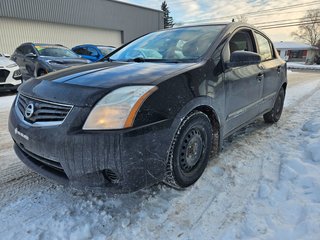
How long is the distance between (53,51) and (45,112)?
770cm

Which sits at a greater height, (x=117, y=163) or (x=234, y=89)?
(x=234, y=89)

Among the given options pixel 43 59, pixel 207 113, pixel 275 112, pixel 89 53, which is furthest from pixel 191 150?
pixel 89 53

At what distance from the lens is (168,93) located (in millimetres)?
2027

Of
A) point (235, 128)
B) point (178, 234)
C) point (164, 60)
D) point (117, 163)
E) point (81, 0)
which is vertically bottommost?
point (178, 234)

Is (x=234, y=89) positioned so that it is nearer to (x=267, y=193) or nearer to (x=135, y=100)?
(x=267, y=193)

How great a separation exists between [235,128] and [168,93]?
1.47 metres

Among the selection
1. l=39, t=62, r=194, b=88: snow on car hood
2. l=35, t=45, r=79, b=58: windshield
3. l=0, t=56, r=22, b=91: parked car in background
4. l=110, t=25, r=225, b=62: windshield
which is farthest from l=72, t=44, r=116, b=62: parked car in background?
l=39, t=62, r=194, b=88: snow on car hood

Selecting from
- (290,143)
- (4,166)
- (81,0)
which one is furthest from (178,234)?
(81,0)

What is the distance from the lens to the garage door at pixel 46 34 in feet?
59.4

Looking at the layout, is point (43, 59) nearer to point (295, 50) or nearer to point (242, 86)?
point (242, 86)

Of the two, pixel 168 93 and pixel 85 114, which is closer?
pixel 85 114

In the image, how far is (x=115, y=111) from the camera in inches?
71.6

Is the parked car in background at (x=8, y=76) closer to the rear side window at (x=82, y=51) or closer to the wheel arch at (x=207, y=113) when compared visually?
the rear side window at (x=82, y=51)

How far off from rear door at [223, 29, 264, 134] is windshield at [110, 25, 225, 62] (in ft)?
0.90
